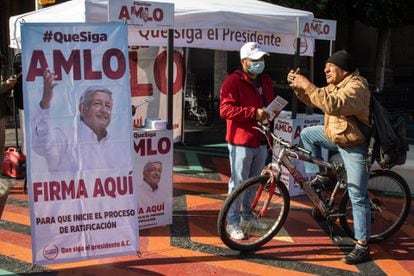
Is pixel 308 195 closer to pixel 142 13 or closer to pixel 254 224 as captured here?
pixel 254 224

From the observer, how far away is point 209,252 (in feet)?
16.0

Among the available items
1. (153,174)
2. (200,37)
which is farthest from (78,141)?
(200,37)

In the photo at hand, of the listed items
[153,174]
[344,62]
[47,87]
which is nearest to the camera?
[47,87]

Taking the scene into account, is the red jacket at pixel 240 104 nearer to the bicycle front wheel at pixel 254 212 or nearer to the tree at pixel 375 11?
the bicycle front wheel at pixel 254 212

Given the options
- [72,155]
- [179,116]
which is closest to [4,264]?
[72,155]

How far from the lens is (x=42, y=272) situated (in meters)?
4.39

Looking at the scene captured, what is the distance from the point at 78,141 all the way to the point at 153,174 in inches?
50.9

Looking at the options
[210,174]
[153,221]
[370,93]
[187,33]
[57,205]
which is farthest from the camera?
[210,174]

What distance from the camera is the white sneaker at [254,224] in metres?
4.97

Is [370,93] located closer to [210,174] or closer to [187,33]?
[187,33]

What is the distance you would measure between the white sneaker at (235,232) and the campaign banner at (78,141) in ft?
3.16

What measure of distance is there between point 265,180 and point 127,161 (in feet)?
3.95

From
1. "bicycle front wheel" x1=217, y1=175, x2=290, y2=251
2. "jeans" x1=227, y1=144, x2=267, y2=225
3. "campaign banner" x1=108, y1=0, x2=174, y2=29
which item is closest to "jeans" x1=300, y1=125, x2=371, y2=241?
"bicycle front wheel" x1=217, y1=175, x2=290, y2=251

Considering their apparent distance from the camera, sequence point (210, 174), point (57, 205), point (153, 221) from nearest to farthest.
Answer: point (57, 205) < point (153, 221) < point (210, 174)
